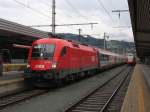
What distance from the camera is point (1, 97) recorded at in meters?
16.8

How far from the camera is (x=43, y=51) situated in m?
20.8

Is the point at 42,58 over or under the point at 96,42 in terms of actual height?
under

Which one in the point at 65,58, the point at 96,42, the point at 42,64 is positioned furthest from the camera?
the point at 96,42

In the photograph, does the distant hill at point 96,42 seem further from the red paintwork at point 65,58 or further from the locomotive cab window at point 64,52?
the locomotive cab window at point 64,52

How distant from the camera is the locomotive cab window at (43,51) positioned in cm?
2052

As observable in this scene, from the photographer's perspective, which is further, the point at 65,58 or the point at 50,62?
the point at 65,58

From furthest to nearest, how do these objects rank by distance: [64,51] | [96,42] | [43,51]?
1. [96,42]
2. [64,51]
3. [43,51]

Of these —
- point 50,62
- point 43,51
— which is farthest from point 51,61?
point 43,51

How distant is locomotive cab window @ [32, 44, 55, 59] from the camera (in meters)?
20.5

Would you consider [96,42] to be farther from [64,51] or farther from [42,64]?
[42,64]

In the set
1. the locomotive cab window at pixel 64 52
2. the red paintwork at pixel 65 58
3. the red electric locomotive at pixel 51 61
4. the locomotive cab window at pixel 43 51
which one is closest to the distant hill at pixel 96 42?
the red paintwork at pixel 65 58

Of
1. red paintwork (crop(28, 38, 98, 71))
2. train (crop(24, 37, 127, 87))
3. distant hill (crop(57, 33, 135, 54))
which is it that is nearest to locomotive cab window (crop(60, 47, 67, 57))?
train (crop(24, 37, 127, 87))

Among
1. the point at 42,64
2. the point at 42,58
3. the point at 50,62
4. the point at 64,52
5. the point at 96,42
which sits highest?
the point at 96,42

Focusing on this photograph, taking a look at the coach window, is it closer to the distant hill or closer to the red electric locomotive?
the red electric locomotive
